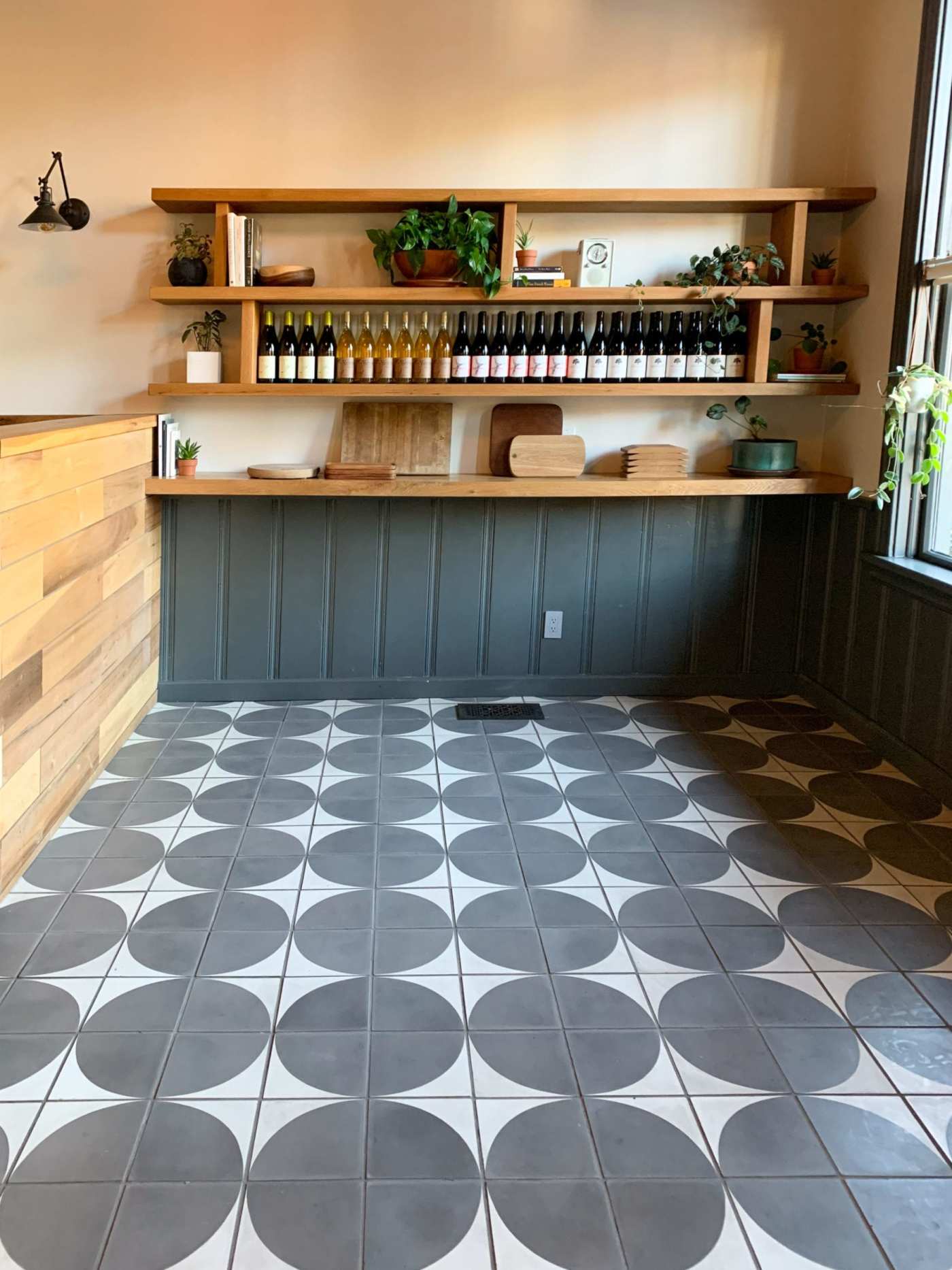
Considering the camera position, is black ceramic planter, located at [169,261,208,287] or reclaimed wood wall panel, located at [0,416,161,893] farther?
black ceramic planter, located at [169,261,208,287]

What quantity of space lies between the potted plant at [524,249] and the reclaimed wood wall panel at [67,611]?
5.05 ft

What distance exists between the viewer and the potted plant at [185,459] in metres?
4.20

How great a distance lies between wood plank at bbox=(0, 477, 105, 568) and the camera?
2.61m

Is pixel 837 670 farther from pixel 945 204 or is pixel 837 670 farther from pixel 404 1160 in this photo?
pixel 404 1160

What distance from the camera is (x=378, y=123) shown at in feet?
13.7

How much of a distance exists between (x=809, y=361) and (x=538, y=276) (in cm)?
112

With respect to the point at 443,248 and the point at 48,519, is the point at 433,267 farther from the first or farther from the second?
the point at 48,519

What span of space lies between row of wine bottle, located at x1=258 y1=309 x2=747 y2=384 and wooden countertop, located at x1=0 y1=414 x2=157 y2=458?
55 cm

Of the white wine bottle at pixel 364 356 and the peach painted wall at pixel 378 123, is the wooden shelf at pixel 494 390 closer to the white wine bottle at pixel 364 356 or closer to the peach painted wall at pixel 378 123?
the white wine bottle at pixel 364 356

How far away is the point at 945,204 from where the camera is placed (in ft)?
12.0

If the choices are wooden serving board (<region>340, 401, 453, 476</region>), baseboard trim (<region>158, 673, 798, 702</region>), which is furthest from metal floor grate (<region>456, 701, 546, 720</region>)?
wooden serving board (<region>340, 401, 453, 476</region>)

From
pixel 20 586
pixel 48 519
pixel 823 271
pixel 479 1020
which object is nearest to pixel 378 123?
pixel 823 271

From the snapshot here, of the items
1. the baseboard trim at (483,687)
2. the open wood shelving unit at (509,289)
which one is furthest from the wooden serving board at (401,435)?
the baseboard trim at (483,687)

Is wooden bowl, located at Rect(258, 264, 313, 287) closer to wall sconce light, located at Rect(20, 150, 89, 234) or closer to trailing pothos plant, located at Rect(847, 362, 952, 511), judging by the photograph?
wall sconce light, located at Rect(20, 150, 89, 234)
